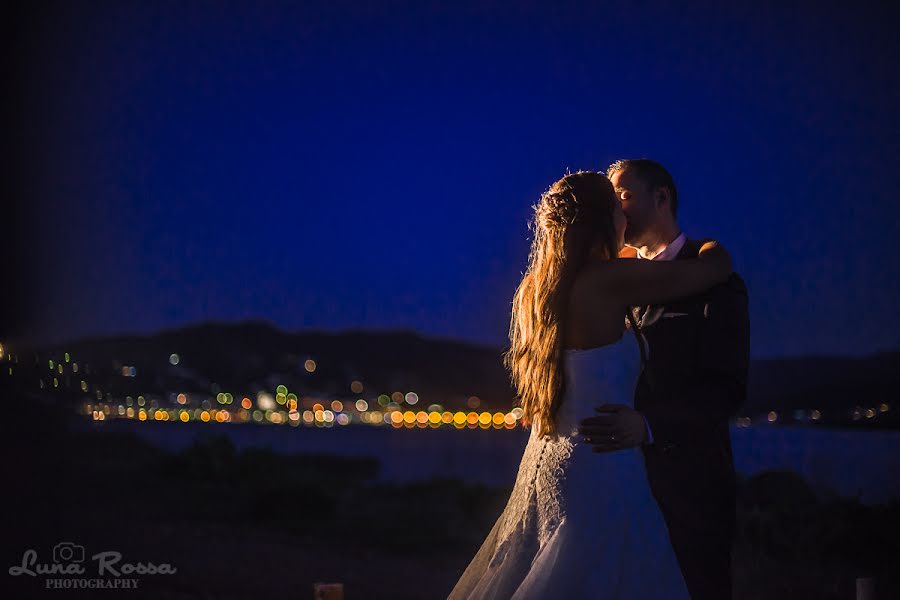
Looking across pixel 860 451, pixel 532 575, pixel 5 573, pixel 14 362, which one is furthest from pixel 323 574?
pixel 14 362

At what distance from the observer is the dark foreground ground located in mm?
9500

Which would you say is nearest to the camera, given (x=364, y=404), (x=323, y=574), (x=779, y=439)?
(x=323, y=574)

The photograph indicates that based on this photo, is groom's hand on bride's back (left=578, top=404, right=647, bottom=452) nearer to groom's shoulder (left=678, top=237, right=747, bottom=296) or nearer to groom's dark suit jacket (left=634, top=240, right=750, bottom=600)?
groom's dark suit jacket (left=634, top=240, right=750, bottom=600)

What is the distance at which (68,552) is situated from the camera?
30.3 feet

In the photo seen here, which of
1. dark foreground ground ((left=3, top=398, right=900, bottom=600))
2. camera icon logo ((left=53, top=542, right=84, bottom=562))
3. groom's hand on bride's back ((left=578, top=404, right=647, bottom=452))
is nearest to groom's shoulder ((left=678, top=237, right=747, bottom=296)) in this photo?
groom's hand on bride's back ((left=578, top=404, right=647, bottom=452))

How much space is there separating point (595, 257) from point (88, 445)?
30090 millimetres

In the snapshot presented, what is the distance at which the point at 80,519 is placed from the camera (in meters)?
11.9

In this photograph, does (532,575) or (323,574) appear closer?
(532,575)

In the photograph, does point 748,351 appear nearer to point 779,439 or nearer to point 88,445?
point 779,439

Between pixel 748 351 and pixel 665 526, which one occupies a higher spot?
pixel 748 351

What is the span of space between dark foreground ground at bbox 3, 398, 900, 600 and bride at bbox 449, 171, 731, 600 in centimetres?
535

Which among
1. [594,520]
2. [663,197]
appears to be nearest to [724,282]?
[663,197]
